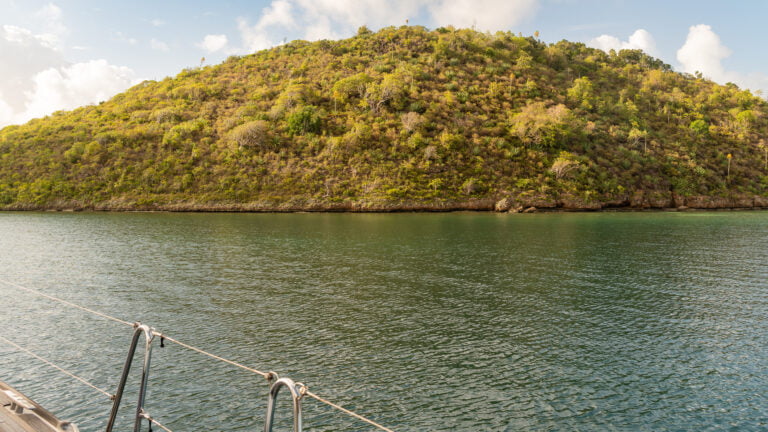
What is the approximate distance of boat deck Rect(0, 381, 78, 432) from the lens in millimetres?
6766

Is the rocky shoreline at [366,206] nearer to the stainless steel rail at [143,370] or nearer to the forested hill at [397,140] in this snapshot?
the forested hill at [397,140]

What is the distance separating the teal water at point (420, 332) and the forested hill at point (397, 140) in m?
53.4

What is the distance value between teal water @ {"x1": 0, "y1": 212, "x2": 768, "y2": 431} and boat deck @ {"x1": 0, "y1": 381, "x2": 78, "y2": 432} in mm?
4342

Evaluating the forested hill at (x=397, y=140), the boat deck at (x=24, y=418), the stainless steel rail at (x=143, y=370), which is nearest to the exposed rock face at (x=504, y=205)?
the forested hill at (x=397, y=140)

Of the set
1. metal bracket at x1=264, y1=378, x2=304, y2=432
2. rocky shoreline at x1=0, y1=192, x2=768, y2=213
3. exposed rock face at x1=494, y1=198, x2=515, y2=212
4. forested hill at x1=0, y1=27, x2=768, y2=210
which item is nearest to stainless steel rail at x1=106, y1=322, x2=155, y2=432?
metal bracket at x1=264, y1=378, x2=304, y2=432

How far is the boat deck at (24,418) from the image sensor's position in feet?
22.2

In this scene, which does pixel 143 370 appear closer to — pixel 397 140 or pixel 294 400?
pixel 294 400

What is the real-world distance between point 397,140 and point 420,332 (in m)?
82.9

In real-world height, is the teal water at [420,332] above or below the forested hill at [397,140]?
below

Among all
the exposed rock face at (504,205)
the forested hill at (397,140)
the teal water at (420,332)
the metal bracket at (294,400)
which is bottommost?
the teal water at (420,332)

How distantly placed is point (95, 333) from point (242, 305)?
623 centimetres

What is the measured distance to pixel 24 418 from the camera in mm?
7023

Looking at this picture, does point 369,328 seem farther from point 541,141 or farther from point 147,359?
point 541,141

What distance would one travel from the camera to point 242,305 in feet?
72.8
